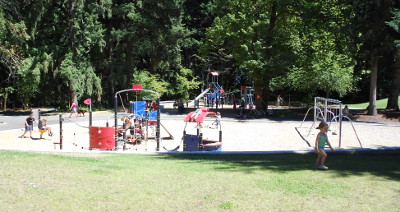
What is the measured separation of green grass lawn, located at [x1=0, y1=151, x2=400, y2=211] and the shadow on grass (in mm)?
25

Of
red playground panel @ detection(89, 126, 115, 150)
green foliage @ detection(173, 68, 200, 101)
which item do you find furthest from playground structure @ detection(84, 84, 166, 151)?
green foliage @ detection(173, 68, 200, 101)

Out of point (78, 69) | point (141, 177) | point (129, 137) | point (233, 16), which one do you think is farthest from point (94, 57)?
point (141, 177)

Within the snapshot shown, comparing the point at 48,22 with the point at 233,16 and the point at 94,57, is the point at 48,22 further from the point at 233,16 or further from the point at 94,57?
the point at 233,16

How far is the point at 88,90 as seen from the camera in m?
36.2

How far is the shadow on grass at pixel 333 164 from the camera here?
9.09 meters

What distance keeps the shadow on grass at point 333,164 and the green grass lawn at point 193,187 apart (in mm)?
25

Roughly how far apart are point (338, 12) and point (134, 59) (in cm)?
2281

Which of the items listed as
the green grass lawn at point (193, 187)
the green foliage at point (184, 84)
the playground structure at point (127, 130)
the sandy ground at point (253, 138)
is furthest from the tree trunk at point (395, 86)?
the green grass lawn at point (193, 187)

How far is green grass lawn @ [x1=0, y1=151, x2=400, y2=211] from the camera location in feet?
20.4

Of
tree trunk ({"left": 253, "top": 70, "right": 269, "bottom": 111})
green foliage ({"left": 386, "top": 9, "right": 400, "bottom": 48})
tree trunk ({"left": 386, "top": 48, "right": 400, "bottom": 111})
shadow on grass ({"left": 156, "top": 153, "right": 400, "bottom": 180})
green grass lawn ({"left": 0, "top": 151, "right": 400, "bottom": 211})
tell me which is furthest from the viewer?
tree trunk ({"left": 253, "top": 70, "right": 269, "bottom": 111})

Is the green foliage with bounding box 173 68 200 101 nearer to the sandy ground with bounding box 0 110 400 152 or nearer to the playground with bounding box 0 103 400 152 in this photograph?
the playground with bounding box 0 103 400 152

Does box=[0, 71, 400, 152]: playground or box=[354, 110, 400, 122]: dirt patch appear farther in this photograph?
box=[354, 110, 400, 122]: dirt patch

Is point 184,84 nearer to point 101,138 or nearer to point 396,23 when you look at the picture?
point 396,23

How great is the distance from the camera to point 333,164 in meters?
10.2
